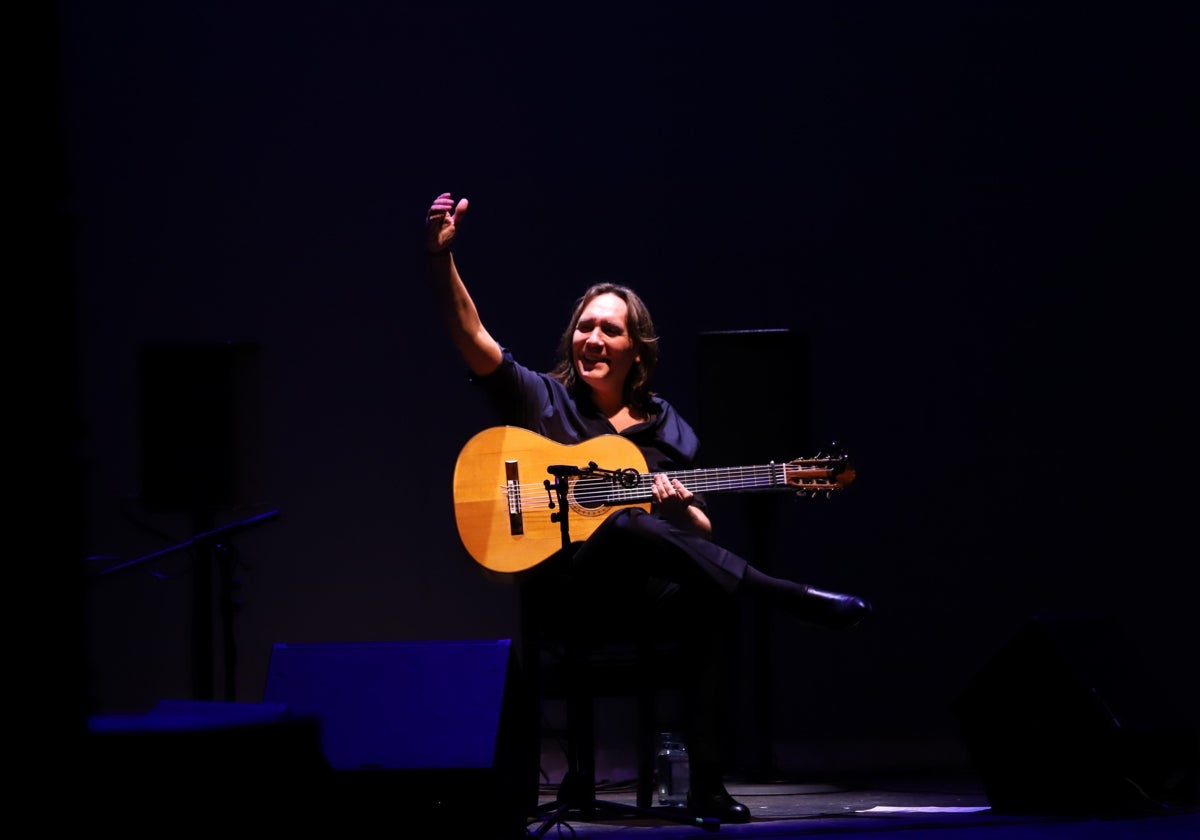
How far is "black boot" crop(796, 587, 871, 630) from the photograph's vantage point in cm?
300

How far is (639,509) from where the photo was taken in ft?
9.65

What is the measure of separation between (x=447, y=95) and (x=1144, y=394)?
2.91 m

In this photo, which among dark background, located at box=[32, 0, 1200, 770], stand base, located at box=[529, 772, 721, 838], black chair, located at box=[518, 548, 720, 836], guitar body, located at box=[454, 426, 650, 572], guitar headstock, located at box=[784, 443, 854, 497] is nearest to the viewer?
stand base, located at box=[529, 772, 721, 838]

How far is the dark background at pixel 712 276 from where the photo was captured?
418 cm

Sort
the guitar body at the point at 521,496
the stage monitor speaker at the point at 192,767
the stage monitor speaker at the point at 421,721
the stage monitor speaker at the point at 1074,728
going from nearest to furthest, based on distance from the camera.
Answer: the stage monitor speaker at the point at 192,767
the stage monitor speaker at the point at 421,721
the stage monitor speaker at the point at 1074,728
the guitar body at the point at 521,496

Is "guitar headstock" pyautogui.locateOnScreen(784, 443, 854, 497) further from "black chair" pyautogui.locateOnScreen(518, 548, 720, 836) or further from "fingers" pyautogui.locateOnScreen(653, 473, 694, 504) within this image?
"black chair" pyautogui.locateOnScreen(518, 548, 720, 836)

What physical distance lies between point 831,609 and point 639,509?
57cm

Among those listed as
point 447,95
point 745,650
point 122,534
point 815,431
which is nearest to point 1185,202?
point 815,431

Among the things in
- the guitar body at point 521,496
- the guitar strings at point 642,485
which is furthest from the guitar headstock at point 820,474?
the guitar body at point 521,496

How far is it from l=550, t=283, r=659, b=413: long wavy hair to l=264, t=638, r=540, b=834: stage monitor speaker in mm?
1141

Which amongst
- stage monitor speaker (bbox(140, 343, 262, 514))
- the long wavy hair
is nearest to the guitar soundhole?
the long wavy hair

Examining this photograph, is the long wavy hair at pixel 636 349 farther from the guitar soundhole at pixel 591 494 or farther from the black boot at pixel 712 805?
the black boot at pixel 712 805

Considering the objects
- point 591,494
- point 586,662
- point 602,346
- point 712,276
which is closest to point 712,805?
point 586,662

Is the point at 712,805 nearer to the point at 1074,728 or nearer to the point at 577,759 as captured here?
the point at 577,759
